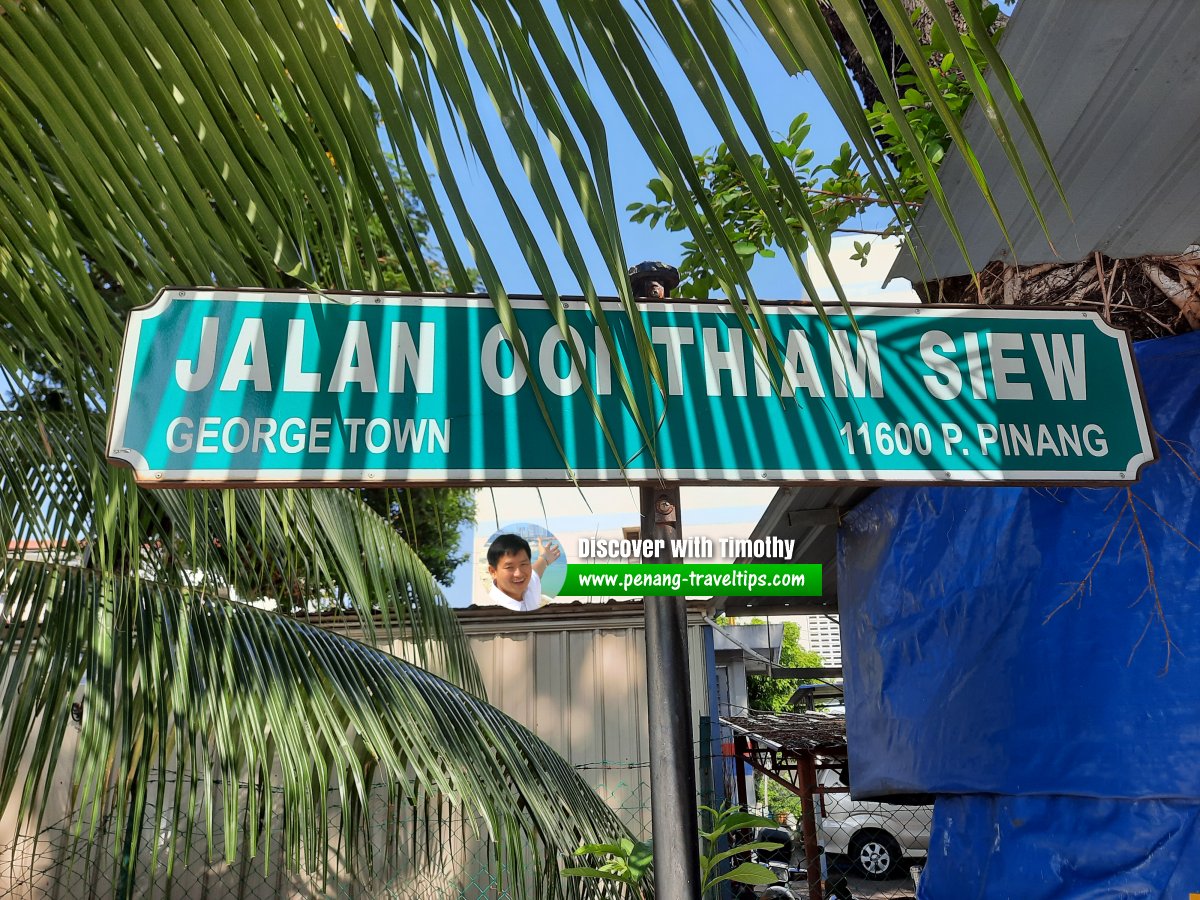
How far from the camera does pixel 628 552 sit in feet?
5.94

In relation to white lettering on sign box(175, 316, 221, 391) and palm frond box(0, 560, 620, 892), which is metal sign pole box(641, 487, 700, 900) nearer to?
white lettering on sign box(175, 316, 221, 391)

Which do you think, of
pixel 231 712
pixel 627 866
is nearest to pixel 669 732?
pixel 627 866

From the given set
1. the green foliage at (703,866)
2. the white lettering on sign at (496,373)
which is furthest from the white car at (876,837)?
the white lettering on sign at (496,373)

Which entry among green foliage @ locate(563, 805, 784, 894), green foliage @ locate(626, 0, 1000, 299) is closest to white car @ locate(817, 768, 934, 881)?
green foliage @ locate(626, 0, 1000, 299)

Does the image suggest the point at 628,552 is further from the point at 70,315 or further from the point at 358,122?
the point at 358,122

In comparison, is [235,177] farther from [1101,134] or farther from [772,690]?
[772,690]

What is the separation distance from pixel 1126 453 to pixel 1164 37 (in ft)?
2.32

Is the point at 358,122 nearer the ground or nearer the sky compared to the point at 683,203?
nearer the sky

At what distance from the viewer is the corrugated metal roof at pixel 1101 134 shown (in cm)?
165

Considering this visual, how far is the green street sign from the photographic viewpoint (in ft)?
4.83

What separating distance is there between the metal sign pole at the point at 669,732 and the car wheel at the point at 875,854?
35.0ft

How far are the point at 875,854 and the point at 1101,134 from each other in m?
11.2

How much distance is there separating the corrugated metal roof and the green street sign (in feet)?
0.71

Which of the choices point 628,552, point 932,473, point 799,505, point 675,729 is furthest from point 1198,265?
point 799,505
